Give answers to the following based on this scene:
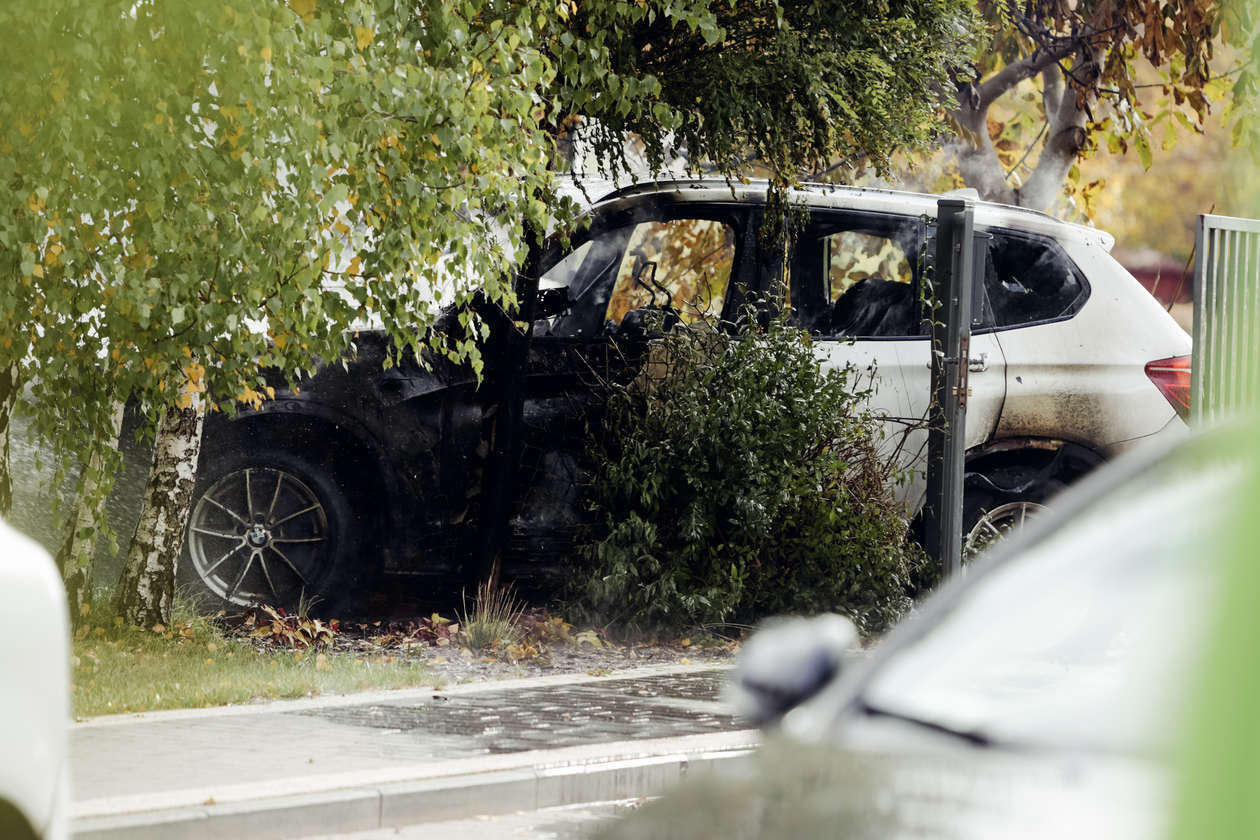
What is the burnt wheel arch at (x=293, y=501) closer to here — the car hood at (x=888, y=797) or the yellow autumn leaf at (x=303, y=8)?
the yellow autumn leaf at (x=303, y=8)

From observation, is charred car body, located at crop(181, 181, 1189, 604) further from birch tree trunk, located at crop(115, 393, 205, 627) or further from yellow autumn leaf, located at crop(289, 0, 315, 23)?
yellow autumn leaf, located at crop(289, 0, 315, 23)

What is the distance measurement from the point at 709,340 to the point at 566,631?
6.52 feet

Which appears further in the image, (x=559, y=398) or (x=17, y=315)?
(x=559, y=398)

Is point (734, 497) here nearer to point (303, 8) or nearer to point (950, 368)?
point (950, 368)

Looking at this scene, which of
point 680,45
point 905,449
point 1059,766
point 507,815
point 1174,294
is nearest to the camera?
point 1059,766

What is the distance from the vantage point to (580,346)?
884cm

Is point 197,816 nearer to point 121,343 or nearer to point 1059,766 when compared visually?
point 121,343

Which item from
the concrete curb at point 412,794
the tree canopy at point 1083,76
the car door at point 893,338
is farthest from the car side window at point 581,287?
the tree canopy at point 1083,76

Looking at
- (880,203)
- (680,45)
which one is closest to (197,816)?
(680,45)

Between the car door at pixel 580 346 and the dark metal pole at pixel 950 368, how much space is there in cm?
131

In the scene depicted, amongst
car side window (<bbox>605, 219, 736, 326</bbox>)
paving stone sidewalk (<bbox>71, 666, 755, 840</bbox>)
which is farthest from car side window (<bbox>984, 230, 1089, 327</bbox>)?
paving stone sidewalk (<bbox>71, 666, 755, 840</bbox>)

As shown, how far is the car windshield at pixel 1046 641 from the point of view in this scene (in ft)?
5.37

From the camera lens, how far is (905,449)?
9.23 meters

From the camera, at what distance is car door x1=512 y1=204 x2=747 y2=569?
8.82 meters
